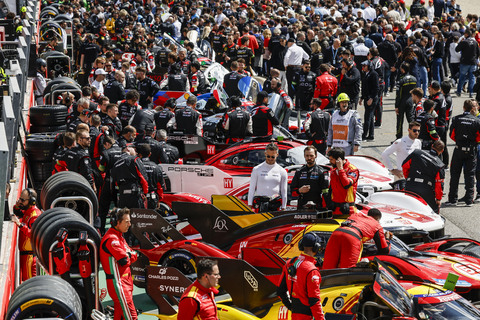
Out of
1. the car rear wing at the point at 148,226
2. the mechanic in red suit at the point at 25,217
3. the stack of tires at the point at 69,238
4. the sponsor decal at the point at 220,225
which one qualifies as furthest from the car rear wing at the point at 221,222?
the stack of tires at the point at 69,238

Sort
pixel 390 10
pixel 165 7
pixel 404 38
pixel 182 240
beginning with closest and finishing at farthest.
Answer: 1. pixel 182 240
2. pixel 404 38
3. pixel 390 10
4. pixel 165 7

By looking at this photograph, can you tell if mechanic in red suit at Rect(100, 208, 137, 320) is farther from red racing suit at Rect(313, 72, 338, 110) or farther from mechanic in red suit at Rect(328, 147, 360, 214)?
red racing suit at Rect(313, 72, 338, 110)

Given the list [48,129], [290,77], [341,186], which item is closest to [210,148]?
[48,129]

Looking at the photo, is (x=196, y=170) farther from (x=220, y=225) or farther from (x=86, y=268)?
(x=86, y=268)

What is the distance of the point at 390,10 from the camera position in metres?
29.6

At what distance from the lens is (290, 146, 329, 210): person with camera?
11.1 meters

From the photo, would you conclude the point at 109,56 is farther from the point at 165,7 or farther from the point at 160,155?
the point at 165,7

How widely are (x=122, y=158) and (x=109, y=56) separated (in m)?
8.95

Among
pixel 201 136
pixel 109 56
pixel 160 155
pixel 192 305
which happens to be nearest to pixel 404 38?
pixel 109 56

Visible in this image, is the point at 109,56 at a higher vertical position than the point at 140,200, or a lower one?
higher

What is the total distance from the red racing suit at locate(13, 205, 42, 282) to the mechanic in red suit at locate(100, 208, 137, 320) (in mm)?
1561

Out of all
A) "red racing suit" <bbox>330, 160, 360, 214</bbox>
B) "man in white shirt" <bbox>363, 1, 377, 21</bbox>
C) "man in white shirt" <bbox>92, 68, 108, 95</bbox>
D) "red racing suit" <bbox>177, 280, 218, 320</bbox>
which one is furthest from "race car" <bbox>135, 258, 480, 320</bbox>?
"man in white shirt" <bbox>363, 1, 377, 21</bbox>

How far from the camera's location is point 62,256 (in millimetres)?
8586

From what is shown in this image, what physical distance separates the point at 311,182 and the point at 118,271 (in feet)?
11.6
